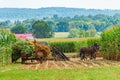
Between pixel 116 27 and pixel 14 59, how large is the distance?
10581 millimetres

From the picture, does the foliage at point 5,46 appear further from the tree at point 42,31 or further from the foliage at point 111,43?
the tree at point 42,31

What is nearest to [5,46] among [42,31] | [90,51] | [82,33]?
[90,51]

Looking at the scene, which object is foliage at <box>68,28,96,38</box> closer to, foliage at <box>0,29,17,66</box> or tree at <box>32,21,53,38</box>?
tree at <box>32,21,53,38</box>

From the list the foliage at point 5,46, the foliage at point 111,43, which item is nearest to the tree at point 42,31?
the foliage at point 111,43

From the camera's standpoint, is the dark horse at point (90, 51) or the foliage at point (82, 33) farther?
the foliage at point (82, 33)

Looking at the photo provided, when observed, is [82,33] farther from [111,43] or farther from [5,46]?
[5,46]

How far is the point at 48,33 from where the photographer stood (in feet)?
488

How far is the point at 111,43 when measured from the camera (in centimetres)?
3625

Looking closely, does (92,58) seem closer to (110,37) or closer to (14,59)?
(110,37)

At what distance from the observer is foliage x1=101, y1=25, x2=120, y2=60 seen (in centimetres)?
3507

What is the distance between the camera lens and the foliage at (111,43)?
115ft

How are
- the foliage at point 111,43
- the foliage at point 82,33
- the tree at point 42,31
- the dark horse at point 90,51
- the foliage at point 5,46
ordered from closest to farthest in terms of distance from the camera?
the foliage at point 5,46 → the foliage at point 111,43 → the dark horse at point 90,51 → the tree at point 42,31 → the foliage at point 82,33

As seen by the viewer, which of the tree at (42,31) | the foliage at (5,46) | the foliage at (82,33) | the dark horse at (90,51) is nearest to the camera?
the foliage at (5,46)

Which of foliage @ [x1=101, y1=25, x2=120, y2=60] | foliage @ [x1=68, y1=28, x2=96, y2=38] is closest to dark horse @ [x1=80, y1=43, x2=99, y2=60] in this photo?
foliage @ [x1=101, y1=25, x2=120, y2=60]
